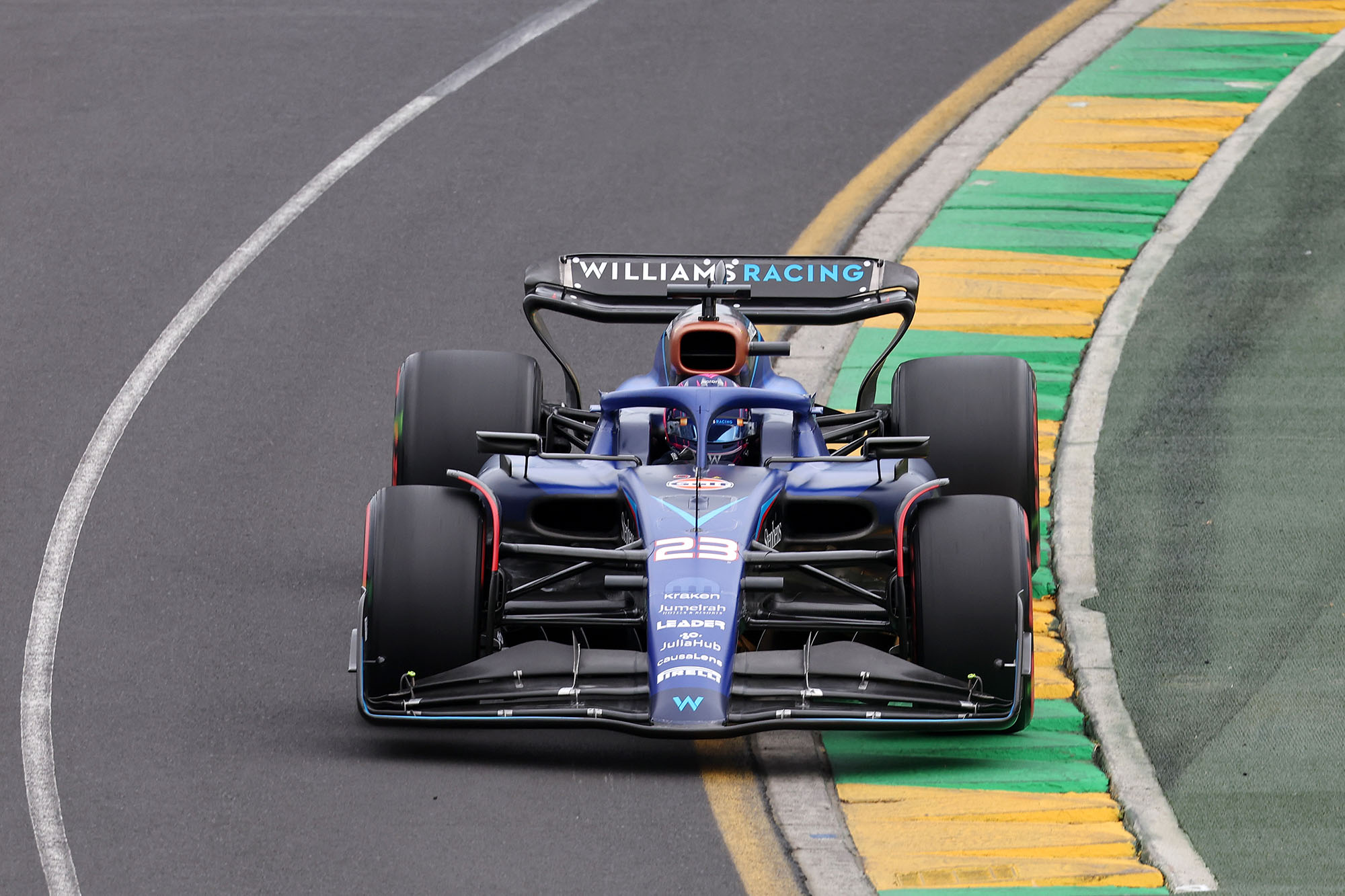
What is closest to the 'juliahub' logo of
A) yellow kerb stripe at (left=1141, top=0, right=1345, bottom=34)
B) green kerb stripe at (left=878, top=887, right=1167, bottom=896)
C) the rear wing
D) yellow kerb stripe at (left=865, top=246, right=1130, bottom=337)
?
the rear wing

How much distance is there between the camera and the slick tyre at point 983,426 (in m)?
10.8

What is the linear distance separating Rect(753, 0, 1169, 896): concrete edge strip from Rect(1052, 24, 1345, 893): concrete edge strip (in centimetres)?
114

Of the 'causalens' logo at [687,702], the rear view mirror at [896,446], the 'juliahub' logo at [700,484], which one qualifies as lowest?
the 'causalens' logo at [687,702]

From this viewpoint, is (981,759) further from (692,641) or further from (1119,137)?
(1119,137)

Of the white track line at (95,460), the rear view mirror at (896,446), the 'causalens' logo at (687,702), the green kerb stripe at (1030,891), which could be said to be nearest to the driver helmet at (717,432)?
the rear view mirror at (896,446)

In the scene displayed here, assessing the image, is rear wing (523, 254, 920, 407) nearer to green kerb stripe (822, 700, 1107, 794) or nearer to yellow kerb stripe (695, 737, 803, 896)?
green kerb stripe (822, 700, 1107, 794)

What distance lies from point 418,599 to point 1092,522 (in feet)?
13.0

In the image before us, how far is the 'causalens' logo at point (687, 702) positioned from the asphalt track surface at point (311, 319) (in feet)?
1.28

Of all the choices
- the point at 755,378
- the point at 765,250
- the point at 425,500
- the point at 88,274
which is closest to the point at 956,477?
the point at 755,378

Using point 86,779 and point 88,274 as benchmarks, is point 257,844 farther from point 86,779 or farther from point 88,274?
point 88,274

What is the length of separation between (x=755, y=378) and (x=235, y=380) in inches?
162

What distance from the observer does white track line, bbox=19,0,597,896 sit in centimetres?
884

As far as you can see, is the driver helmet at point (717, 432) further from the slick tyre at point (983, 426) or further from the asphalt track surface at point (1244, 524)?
the asphalt track surface at point (1244, 524)

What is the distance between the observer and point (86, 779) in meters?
9.13
